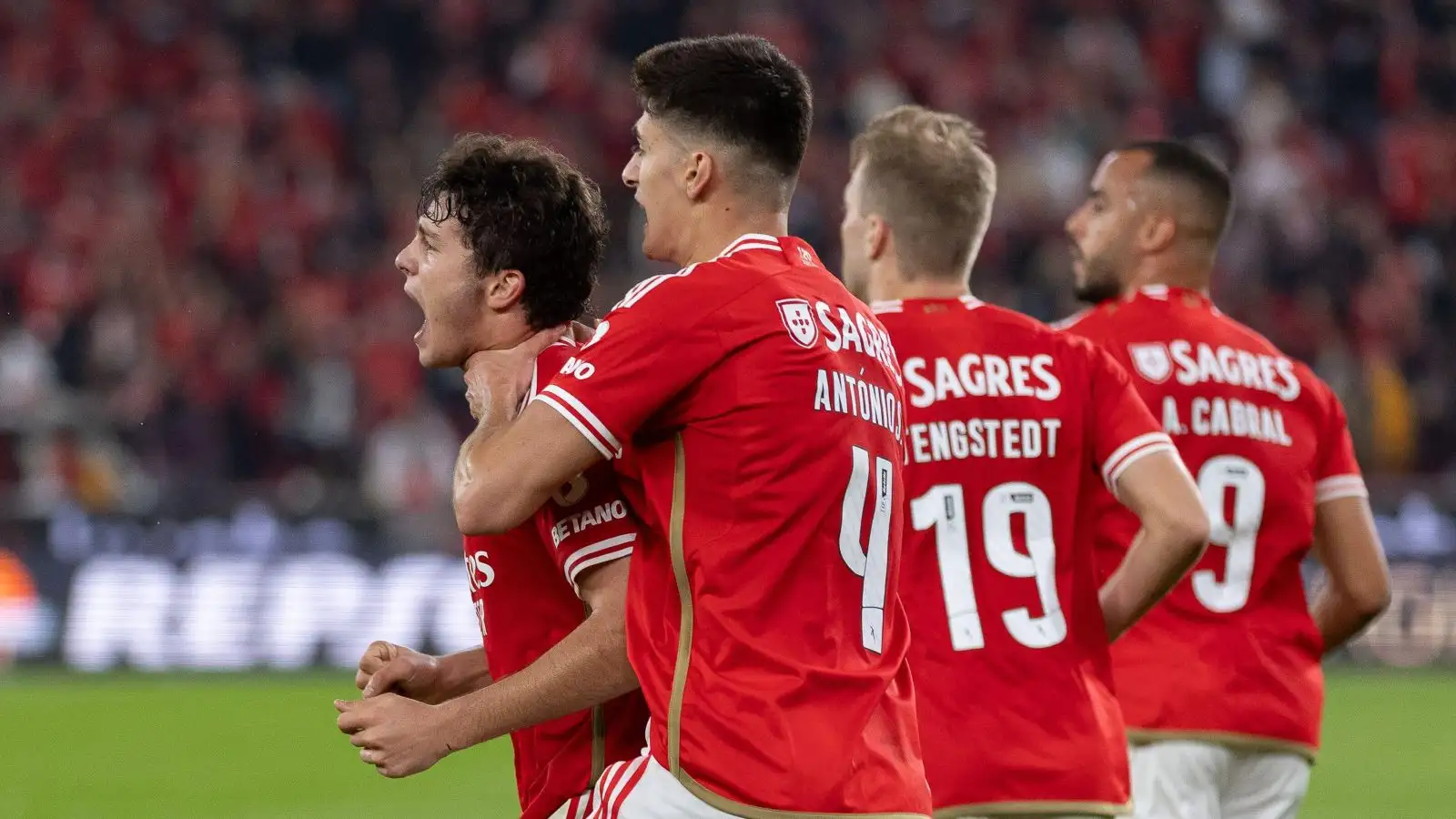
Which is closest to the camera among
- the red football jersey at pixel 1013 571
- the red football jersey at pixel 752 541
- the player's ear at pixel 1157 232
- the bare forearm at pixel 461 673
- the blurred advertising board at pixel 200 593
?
the red football jersey at pixel 752 541

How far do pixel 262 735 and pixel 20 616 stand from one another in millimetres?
3339

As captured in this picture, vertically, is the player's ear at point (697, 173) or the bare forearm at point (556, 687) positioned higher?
the player's ear at point (697, 173)

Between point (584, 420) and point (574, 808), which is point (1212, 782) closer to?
point (574, 808)

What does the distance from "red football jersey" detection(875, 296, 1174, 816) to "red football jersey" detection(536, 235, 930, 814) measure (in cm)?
101

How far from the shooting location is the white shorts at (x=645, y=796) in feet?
10.5

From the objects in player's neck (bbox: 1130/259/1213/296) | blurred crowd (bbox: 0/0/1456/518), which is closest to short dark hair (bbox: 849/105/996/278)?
player's neck (bbox: 1130/259/1213/296)

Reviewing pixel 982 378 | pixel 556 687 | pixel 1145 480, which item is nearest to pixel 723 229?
pixel 556 687

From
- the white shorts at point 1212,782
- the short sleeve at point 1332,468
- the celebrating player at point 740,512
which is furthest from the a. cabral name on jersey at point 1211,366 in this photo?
the celebrating player at point 740,512

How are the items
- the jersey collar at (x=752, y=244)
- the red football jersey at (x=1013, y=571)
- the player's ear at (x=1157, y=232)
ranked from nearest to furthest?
the jersey collar at (x=752, y=244) → the red football jersey at (x=1013, y=571) → the player's ear at (x=1157, y=232)

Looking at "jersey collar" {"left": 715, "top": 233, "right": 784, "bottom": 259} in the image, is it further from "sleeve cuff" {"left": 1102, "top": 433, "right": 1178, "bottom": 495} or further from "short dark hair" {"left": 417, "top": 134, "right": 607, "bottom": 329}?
"sleeve cuff" {"left": 1102, "top": 433, "right": 1178, "bottom": 495}

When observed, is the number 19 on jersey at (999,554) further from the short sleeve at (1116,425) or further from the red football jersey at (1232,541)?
the red football jersey at (1232,541)

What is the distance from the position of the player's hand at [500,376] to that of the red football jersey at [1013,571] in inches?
46.2

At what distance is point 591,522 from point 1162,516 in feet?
4.88

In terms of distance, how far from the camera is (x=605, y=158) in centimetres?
2059
